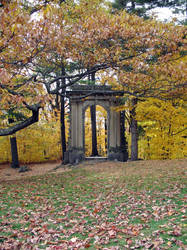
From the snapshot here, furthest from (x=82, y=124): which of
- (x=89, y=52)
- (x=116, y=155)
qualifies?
(x=89, y=52)

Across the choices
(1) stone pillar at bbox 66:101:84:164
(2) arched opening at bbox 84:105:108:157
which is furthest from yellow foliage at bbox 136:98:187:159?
(2) arched opening at bbox 84:105:108:157

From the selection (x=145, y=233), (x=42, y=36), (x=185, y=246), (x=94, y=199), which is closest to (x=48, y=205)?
(x=94, y=199)

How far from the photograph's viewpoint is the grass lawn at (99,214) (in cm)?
369

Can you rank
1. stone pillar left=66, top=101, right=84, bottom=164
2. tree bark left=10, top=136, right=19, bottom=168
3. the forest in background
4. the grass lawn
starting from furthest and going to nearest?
1. tree bark left=10, top=136, right=19, bottom=168
2. stone pillar left=66, top=101, right=84, bottom=164
3. the forest in background
4. the grass lawn

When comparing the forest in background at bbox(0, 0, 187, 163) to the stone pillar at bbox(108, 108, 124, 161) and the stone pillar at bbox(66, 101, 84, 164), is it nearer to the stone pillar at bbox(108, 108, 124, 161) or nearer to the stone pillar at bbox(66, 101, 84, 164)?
the stone pillar at bbox(108, 108, 124, 161)

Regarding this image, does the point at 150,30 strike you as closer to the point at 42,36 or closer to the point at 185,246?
the point at 42,36

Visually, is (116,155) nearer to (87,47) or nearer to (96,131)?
(96,131)

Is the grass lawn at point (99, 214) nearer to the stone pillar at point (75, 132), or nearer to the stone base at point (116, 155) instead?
the stone base at point (116, 155)

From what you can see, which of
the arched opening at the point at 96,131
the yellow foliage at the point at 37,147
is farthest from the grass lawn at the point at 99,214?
the arched opening at the point at 96,131

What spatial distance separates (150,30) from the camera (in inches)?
303

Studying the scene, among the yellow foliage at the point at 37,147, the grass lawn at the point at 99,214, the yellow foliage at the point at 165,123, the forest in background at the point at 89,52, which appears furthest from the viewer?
the yellow foliage at the point at 37,147

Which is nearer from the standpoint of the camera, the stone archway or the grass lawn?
the grass lawn

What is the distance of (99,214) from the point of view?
5.23 meters

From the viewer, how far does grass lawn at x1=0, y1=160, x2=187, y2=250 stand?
12.1 ft
